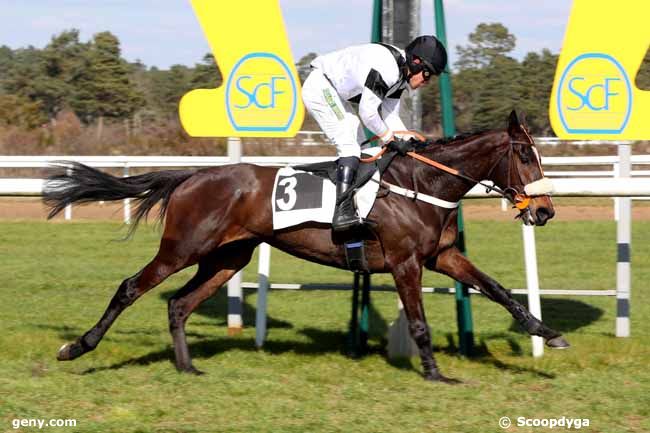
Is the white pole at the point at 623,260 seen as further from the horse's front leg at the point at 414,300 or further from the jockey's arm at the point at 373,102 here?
the jockey's arm at the point at 373,102

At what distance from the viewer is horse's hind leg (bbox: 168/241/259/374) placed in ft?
19.7

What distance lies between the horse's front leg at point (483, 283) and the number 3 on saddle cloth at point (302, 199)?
66 centimetres

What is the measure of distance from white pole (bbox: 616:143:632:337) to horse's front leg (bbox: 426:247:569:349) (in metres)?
1.28

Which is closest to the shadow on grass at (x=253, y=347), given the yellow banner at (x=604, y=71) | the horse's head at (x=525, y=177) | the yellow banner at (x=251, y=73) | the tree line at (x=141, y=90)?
the yellow banner at (x=251, y=73)

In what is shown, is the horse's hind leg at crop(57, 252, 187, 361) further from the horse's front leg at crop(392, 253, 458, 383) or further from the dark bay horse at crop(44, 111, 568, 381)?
the horse's front leg at crop(392, 253, 458, 383)

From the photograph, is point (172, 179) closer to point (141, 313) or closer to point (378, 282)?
point (141, 313)

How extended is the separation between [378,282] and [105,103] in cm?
2831

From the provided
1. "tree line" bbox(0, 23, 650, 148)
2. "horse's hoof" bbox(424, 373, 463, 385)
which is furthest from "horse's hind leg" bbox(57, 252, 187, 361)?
"tree line" bbox(0, 23, 650, 148)

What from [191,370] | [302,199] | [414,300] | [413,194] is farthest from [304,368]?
[413,194]

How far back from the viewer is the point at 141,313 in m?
7.96

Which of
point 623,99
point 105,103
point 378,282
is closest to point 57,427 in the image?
point 623,99

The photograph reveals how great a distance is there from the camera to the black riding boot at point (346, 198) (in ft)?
18.3

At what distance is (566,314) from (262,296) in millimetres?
2878
